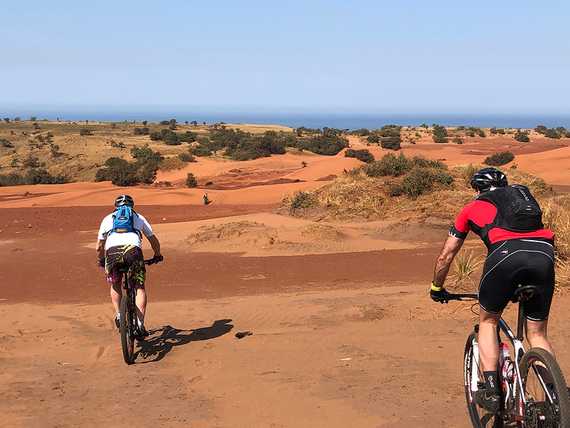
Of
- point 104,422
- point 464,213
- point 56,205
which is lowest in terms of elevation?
point 56,205

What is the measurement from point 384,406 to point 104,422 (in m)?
2.13

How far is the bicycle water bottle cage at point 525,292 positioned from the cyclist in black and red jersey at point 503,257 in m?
0.03

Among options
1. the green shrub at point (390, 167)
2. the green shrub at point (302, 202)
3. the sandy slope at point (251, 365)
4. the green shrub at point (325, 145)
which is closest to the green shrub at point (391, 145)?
the green shrub at point (325, 145)

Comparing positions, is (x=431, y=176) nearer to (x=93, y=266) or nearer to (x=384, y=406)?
(x=93, y=266)

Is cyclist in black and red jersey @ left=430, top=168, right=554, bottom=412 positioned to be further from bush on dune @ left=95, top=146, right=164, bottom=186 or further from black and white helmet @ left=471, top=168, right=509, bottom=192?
bush on dune @ left=95, top=146, right=164, bottom=186

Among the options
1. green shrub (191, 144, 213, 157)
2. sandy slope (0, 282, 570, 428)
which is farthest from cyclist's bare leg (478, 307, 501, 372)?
green shrub (191, 144, 213, 157)

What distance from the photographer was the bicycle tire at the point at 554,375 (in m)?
3.71

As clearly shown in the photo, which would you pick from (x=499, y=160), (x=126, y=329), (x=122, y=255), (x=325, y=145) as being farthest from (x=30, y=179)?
(x=126, y=329)

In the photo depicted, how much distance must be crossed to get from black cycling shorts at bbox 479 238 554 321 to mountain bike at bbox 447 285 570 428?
0.06 meters

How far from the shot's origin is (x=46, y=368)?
7121 mm

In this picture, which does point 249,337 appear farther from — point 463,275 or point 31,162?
point 31,162

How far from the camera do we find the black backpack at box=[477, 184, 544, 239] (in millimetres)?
4238

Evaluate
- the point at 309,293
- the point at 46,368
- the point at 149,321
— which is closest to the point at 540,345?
the point at 46,368

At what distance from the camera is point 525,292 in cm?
421
